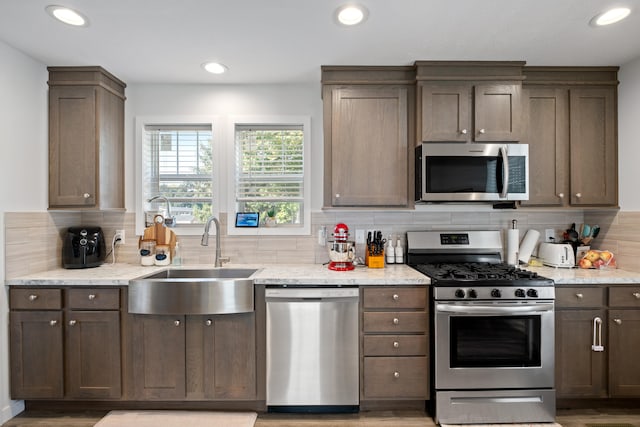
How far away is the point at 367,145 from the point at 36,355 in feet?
9.02

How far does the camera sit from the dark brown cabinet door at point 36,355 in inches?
89.1

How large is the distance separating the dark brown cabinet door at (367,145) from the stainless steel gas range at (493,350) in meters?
0.83

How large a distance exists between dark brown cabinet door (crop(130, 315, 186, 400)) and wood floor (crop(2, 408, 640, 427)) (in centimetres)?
43

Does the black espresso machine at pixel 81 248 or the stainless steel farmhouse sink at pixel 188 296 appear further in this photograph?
the black espresso machine at pixel 81 248

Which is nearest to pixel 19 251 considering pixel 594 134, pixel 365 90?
pixel 365 90

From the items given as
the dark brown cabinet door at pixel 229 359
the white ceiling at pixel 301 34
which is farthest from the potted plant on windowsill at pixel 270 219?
the white ceiling at pixel 301 34

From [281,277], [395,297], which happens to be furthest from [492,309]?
[281,277]

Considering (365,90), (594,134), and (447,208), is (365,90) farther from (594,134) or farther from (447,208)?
(594,134)

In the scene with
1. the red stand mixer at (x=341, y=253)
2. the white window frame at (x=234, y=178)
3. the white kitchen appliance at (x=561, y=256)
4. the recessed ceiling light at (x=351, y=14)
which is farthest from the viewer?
the white window frame at (x=234, y=178)

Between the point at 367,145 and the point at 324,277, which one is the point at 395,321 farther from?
the point at 367,145

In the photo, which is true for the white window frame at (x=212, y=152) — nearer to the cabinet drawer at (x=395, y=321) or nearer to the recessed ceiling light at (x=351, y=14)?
the recessed ceiling light at (x=351, y=14)

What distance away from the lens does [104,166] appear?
2.66 meters

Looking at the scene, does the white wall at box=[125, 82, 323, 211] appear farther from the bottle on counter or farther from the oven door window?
the oven door window

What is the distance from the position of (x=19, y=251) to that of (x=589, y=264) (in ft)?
13.8
